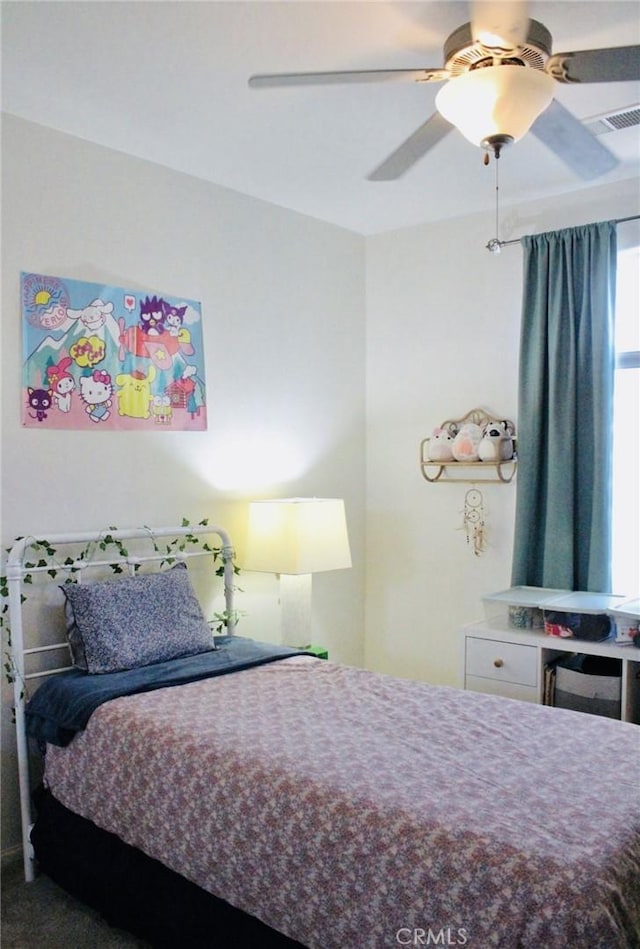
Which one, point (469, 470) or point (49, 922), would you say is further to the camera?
point (469, 470)

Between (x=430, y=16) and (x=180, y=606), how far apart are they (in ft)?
6.82

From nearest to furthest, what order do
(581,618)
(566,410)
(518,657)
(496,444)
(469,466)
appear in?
(581,618)
(518,657)
(566,410)
(496,444)
(469,466)

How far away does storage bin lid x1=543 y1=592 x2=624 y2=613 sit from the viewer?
2871 millimetres

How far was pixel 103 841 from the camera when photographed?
7.32 feet

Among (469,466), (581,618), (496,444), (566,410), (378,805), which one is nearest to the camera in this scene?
(378,805)

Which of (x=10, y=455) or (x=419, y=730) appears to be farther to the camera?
(x=10, y=455)

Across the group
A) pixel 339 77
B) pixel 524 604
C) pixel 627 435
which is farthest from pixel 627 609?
pixel 339 77

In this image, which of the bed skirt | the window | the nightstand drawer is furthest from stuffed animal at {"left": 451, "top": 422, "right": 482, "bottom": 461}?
the bed skirt

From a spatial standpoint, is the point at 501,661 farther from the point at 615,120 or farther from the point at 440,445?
the point at 615,120

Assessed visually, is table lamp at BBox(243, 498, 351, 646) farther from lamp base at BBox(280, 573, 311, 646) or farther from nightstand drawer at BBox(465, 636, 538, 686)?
nightstand drawer at BBox(465, 636, 538, 686)

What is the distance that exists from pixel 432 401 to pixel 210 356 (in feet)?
4.09

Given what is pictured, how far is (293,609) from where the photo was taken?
334 centimetres

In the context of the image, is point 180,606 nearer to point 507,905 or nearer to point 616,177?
point 507,905

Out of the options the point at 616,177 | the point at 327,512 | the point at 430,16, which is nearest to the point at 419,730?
the point at 327,512
